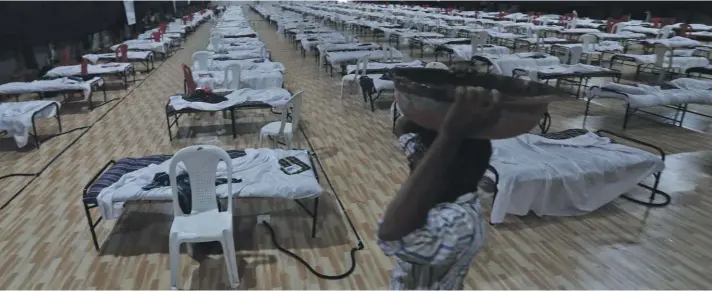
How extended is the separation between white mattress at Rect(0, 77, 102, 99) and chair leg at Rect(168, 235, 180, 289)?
5.14 metres

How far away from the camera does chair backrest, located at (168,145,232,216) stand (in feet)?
9.27

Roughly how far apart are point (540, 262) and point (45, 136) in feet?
19.3

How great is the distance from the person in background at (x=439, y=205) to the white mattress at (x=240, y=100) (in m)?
4.50

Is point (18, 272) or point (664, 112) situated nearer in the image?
point (18, 272)

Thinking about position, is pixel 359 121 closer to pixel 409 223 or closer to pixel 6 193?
pixel 6 193

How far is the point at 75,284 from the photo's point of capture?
284cm

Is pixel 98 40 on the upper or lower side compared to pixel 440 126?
lower

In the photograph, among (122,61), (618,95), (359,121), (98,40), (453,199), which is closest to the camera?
(453,199)

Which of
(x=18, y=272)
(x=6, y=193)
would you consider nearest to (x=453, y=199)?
(x=18, y=272)

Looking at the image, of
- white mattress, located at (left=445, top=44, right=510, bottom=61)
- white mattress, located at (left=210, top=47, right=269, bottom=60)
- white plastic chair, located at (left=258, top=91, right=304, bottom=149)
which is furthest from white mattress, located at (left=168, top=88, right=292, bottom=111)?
white mattress, located at (left=445, top=44, right=510, bottom=61)

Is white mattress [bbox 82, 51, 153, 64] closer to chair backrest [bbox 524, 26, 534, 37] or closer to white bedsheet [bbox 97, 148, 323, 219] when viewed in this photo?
white bedsheet [bbox 97, 148, 323, 219]

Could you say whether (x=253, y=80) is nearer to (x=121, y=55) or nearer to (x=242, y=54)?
Result: (x=242, y=54)

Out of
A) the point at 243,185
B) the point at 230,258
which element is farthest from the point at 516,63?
the point at 230,258

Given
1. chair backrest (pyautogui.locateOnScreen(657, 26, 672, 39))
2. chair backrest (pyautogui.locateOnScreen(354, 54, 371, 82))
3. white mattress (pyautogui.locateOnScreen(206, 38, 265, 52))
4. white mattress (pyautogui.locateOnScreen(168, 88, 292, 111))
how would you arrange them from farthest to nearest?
chair backrest (pyautogui.locateOnScreen(657, 26, 672, 39)) → white mattress (pyautogui.locateOnScreen(206, 38, 265, 52)) → chair backrest (pyautogui.locateOnScreen(354, 54, 371, 82)) → white mattress (pyautogui.locateOnScreen(168, 88, 292, 111))
